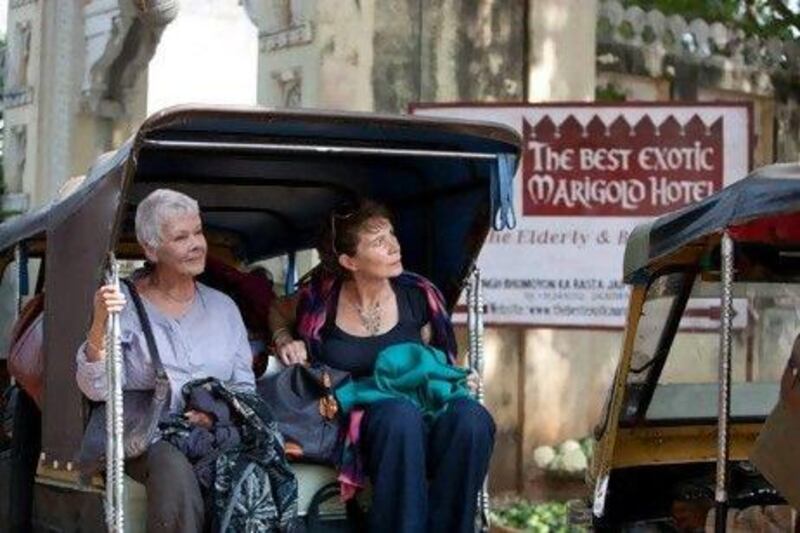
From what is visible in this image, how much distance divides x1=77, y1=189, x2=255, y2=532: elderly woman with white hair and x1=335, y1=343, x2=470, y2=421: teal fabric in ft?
1.24

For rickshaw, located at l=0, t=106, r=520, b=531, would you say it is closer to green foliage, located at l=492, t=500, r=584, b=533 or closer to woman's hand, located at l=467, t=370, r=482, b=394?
woman's hand, located at l=467, t=370, r=482, b=394

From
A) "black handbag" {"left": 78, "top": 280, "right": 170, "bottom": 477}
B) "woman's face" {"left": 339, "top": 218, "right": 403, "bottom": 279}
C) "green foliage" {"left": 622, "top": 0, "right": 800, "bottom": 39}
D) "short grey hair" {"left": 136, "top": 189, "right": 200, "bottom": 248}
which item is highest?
"green foliage" {"left": 622, "top": 0, "right": 800, "bottom": 39}

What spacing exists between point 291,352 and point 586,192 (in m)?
3.26

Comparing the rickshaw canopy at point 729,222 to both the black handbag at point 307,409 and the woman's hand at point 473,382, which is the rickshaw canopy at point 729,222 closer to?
the woman's hand at point 473,382

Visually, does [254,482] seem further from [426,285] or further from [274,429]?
[426,285]

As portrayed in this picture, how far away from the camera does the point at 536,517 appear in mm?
8242

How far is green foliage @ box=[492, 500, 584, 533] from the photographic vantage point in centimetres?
809

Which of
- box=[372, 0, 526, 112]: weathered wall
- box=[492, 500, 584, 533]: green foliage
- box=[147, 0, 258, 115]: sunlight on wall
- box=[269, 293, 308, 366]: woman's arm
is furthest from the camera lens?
box=[147, 0, 258, 115]: sunlight on wall

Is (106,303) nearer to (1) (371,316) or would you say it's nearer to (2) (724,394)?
(1) (371,316)

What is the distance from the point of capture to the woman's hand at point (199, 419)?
4.74 metres

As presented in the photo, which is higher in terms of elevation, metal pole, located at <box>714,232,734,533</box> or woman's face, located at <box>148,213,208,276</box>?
woman's face, located at <box>148,213,208,276</box>

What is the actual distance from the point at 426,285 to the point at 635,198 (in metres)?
2.86

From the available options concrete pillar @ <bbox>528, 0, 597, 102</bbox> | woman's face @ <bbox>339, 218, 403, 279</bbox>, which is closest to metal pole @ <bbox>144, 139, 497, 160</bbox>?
woman's face @ <bbox>339, 218, 403, 279</bbox>

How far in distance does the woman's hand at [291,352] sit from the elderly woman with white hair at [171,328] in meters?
0.15
